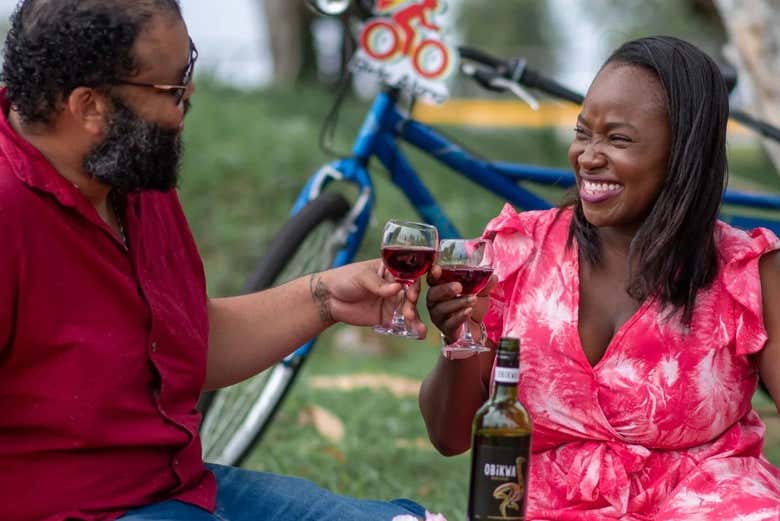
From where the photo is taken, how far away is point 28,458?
245 centimetres

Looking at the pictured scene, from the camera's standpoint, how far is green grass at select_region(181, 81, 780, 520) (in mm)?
5043

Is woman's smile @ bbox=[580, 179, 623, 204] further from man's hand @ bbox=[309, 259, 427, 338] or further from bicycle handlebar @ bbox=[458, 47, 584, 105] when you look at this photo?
bicycle handlebar @ bbox=[458, 47, 584, 105]

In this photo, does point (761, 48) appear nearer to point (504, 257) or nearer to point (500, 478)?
A: point (504, 257)

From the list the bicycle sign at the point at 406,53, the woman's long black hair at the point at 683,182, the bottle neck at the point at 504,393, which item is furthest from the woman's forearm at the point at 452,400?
the bicycle sign at the point at 406,53

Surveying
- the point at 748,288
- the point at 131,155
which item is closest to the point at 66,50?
the point at 131,155

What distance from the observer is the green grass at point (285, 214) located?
5.04 m

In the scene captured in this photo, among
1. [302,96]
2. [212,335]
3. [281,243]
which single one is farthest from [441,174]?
[212,335]

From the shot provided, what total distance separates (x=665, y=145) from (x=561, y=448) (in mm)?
738

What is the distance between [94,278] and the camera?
252cm

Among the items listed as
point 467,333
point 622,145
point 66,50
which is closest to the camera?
point 66,50

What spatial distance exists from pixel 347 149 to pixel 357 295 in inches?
315

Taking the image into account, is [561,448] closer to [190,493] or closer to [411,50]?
[190,493]

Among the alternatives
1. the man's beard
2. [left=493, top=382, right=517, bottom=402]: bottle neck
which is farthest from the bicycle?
[left=493, top=382, right=517, bottom=402]: bottle neck

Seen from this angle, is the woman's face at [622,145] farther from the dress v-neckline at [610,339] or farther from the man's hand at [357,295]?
the man's hand at [357,295]
